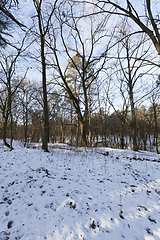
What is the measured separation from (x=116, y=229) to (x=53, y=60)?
495 inches

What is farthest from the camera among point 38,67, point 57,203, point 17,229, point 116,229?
point 38,67

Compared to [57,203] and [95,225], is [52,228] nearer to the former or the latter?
[57,203]

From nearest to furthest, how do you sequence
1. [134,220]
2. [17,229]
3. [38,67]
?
[17,229]
[134,220]
[38,67]

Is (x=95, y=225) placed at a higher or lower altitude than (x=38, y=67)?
lower

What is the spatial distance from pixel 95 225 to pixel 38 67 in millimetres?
10940

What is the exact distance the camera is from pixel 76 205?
2879 mm

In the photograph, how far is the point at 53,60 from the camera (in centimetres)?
1109

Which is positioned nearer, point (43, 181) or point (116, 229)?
point (116, 229)

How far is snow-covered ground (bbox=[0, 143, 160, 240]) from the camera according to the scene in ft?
7.29

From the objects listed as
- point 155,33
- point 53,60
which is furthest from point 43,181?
point 53,60

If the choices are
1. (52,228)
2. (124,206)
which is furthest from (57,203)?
(124,206)

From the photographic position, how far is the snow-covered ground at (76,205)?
2223mm

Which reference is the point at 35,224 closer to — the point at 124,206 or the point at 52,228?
the point at 52,228

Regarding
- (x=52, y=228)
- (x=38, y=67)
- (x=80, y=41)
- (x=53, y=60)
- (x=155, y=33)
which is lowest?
(x=52, y=228)
